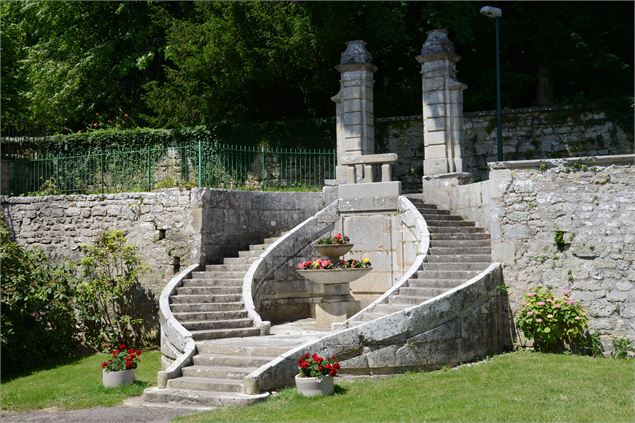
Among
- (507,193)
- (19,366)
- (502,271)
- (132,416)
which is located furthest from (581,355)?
(19,366)

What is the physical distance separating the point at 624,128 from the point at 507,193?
7376mm

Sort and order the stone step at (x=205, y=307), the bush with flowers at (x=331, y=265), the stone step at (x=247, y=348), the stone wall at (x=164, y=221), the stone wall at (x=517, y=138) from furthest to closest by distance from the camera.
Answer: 1. the stone wall at (x=517, y=138)
2. the stone wall at (x=164, y=221)
3. the stone step at (x=205, y=307)
4. the bush with flowers at (x=331, y=265)
5. the stone step at (x=247, y=348)

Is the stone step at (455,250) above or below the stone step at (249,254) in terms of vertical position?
above

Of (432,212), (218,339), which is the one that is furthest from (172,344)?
(432,212)

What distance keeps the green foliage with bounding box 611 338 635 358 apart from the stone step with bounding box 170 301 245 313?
656 centimetres

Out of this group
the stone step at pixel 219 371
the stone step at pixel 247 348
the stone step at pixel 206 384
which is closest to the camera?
the stone step at pixel 206 384

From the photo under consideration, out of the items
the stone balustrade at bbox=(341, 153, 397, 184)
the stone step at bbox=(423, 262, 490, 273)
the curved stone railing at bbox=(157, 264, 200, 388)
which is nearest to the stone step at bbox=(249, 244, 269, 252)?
the curved stone railing at bbox=(157, 264, 200, 388)

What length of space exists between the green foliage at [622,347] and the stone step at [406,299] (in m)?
3.14

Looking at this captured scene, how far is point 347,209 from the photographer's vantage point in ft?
54.4

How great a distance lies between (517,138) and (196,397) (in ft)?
41.0

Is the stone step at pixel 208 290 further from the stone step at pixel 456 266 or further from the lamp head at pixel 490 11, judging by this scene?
the lamp head at pixel 490 11

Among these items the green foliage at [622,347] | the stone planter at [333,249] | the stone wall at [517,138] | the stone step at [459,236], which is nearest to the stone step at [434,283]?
the stone planter at [333,249]

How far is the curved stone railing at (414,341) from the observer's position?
10539mm

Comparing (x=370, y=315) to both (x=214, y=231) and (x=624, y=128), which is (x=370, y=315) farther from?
(x=624, y=128)
